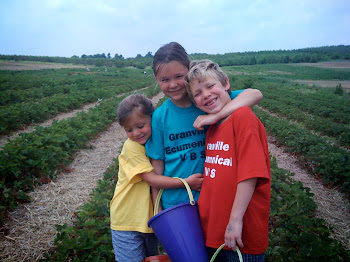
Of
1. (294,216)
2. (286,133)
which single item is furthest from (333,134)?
(294,216)

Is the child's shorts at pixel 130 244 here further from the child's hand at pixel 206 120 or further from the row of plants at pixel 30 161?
the row of plants at pixel 30 161

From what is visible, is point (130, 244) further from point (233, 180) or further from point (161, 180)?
point (233, 180)

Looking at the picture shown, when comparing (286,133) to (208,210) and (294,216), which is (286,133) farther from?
(208,210)

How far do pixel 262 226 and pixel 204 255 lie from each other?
0.39 metres

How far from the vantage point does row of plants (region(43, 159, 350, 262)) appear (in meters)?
2.32

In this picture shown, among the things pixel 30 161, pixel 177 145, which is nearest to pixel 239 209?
pixel 177 145

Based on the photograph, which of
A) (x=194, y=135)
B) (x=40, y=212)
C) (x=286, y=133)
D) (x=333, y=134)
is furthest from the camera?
(x=333, y=134)

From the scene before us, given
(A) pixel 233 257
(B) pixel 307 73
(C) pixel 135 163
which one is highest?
(B) pixel 307 73

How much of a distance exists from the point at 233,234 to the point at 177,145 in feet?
2.30

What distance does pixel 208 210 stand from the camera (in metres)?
1.48

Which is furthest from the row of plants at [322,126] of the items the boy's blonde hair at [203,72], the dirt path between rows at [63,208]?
the boy's blonde hair at [203,72]

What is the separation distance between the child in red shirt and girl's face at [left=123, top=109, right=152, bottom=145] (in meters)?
0.49

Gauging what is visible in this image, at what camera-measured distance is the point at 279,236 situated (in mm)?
2975

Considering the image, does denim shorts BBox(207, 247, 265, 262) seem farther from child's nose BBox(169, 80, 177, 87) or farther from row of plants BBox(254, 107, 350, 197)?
row of plants BBox(254, 107, 350, 197)
